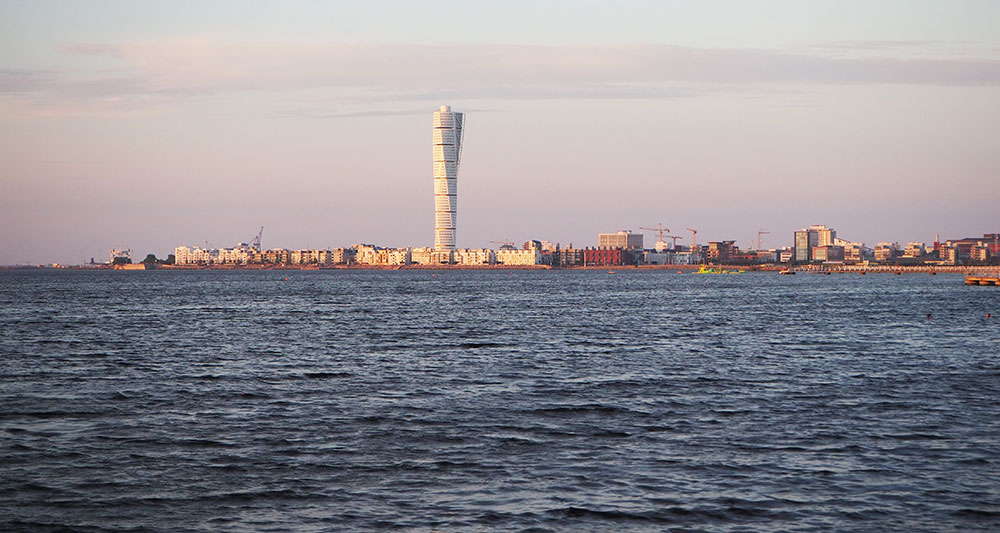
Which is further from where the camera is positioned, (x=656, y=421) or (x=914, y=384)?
(x=914, y=384)

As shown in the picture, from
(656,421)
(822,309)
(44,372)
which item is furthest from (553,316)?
(656,421)

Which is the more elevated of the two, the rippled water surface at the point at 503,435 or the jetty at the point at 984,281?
the jetty at the point at 984,281

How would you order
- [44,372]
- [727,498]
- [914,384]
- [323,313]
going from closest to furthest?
1. [727,498]
2. [914,384]
3. [44,372]
4. [323,313]

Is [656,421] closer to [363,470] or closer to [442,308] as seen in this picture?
[363,470]

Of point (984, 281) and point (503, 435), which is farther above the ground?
point (984, 281)

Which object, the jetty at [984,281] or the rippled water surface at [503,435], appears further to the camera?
the jetty at [984,281]

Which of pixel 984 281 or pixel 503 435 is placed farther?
pixel 984 281

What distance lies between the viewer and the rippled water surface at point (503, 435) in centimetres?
1752

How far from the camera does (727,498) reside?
1820cm

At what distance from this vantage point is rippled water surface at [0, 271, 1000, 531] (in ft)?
57.5

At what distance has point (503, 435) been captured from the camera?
2431 centimetres

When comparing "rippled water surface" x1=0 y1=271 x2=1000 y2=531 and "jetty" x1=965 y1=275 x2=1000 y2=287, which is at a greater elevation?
"jetty" x1=965 y1=275 x2=1000 y2=287

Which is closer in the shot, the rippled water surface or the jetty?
the rippled water surface

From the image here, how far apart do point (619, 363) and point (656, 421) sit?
604 inches
